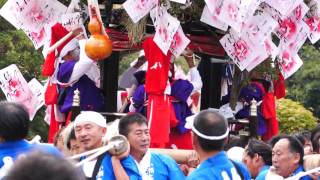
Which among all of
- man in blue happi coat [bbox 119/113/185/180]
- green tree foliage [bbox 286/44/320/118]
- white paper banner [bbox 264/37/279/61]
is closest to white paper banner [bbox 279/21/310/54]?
white paper banner [bbox 264/37/279/61]

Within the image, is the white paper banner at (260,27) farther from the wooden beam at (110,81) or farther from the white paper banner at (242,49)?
the wooden beam at (110,81)

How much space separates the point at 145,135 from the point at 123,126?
6.3 inches

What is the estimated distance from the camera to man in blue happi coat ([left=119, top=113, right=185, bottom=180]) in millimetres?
5496

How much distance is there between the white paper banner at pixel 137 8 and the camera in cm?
758

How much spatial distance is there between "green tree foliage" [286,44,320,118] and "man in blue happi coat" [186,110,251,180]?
16342mm

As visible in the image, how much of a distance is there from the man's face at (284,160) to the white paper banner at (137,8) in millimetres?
2200

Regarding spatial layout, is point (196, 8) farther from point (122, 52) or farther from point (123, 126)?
point (123, 126)

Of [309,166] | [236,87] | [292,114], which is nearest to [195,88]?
[236,87]

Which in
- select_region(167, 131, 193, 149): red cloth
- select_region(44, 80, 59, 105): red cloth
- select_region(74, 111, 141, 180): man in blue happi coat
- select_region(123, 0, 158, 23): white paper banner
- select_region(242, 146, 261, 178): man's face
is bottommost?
select_region(167, 131, 193, 149): red cloth

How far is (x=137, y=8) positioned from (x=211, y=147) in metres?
→ 3.18

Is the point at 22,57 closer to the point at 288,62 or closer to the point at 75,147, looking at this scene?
the point at 288,62

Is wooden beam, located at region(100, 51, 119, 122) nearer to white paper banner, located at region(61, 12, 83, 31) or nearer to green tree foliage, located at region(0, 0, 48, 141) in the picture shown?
white paper banner, located at region(61, 12, 83, 31)

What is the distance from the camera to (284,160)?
602cm

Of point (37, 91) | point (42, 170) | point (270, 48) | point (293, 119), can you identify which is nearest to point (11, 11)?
point (37, 91)
